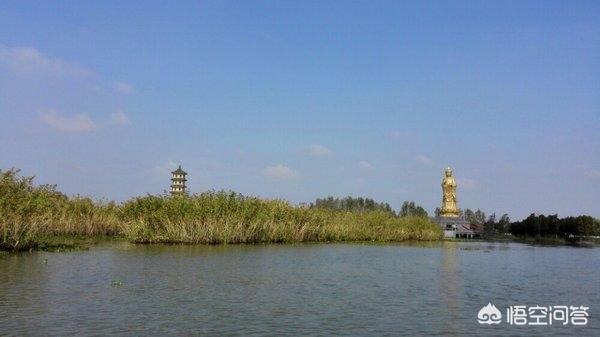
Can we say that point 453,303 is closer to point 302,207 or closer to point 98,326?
point 98,326

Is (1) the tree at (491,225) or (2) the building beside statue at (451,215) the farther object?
(1) the tree at (491,225)

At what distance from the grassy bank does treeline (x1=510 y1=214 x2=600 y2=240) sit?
4233 cm

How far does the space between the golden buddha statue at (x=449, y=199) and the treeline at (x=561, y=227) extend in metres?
11.7

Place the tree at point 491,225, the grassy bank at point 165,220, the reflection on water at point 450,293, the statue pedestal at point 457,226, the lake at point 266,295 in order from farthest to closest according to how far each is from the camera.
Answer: the tree at point 491,225, the statue pedestal at point 457,226, the grassy bank at point 165,220, the reflection on water at point 450,293, the lake at point 266,295

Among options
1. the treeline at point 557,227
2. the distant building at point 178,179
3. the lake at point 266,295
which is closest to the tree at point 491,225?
the treeline at point 557,227

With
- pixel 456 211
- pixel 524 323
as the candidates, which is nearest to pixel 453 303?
pixel 524 323

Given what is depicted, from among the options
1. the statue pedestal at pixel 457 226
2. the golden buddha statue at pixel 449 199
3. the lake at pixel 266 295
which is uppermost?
the golden buddha statue at pixel 449 199

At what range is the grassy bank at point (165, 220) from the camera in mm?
23094

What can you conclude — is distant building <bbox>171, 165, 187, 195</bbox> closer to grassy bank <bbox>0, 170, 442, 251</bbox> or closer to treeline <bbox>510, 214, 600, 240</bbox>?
grassy bank <bbox>0, 170, 442, 251</bbox>

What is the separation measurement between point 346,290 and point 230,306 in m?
3.86

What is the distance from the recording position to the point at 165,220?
31016 millimetres

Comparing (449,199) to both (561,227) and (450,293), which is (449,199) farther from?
(450,293)

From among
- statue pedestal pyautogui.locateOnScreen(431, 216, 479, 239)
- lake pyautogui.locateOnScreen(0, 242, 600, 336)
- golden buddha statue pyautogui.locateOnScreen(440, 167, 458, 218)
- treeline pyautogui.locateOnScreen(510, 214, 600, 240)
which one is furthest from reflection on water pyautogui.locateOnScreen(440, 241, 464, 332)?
treeline pyautogui.locateOnScreen(510, 214, 600, 240)

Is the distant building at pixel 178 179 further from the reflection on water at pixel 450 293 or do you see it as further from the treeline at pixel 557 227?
the reflection on water at pixel 450 293
